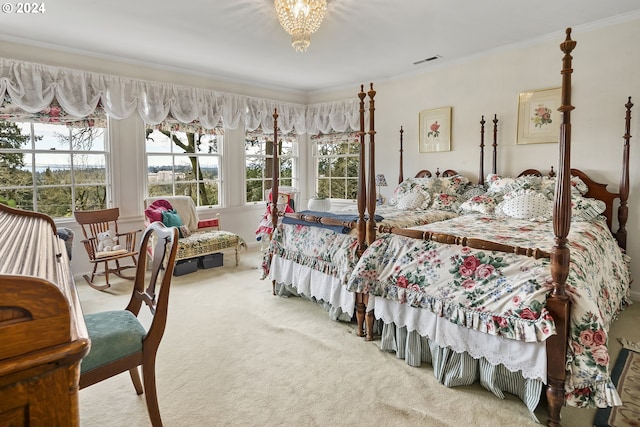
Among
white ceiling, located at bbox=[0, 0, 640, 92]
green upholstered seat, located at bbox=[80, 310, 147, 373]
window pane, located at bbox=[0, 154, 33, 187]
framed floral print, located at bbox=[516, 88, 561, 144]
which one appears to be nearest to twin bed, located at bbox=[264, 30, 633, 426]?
framed floral print, located at bbox=[516, 88, 561, 144]

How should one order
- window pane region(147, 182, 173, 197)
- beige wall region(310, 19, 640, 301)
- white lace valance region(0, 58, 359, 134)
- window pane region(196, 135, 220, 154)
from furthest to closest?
1. window pane region(196, 135, 220, 154)
2. window pane region(147, 182, 173, 197)
3. white lace valance region(0, 58, 359, 134)
4. beige wall region(310, 19, 640, 301)

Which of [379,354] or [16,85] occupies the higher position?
[16,85]

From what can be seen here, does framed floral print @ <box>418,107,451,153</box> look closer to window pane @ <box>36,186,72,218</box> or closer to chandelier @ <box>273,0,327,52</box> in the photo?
chandelier @ <box>273,0,327,52</box>

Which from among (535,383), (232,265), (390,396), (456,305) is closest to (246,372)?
(390,396)

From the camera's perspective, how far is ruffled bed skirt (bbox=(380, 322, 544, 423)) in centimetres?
188

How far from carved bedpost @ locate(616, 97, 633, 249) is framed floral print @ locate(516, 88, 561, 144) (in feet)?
1.84

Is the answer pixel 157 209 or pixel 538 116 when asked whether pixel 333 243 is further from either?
pixel 538 116

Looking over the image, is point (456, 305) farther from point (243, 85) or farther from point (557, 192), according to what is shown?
point (243, 85)

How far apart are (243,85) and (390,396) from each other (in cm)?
474

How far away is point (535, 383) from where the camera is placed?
5.95 feet

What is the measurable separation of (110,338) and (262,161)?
464 centimetres

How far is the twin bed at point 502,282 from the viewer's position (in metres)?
1.69

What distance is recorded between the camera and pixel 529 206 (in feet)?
10.7

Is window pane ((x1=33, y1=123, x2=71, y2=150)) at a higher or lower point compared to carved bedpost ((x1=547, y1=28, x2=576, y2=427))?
higher
